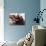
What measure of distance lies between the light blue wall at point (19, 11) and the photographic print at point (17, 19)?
13 cm

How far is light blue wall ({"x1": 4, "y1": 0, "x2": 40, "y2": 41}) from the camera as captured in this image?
18.2 ft

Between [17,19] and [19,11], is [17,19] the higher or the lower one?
the lower one

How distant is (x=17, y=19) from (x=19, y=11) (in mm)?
338

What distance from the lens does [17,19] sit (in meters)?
5.62

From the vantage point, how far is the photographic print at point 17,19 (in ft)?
18.4

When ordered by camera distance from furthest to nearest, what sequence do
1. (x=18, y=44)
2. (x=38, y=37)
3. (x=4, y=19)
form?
(x=4, y=19)
(x=18, y=44)
(x=38, y=37)

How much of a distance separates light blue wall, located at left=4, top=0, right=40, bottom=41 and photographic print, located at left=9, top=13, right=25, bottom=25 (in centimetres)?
13

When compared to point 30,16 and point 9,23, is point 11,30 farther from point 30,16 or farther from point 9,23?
point 30,16

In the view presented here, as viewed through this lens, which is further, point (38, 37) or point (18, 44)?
point (18, 44)

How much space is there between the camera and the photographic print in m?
5.60

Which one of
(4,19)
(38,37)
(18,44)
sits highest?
(4,19)

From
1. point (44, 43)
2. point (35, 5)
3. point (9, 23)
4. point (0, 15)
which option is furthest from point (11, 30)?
point (44, 43)

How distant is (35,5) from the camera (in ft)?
18.4

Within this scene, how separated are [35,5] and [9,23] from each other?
1.30 meters
